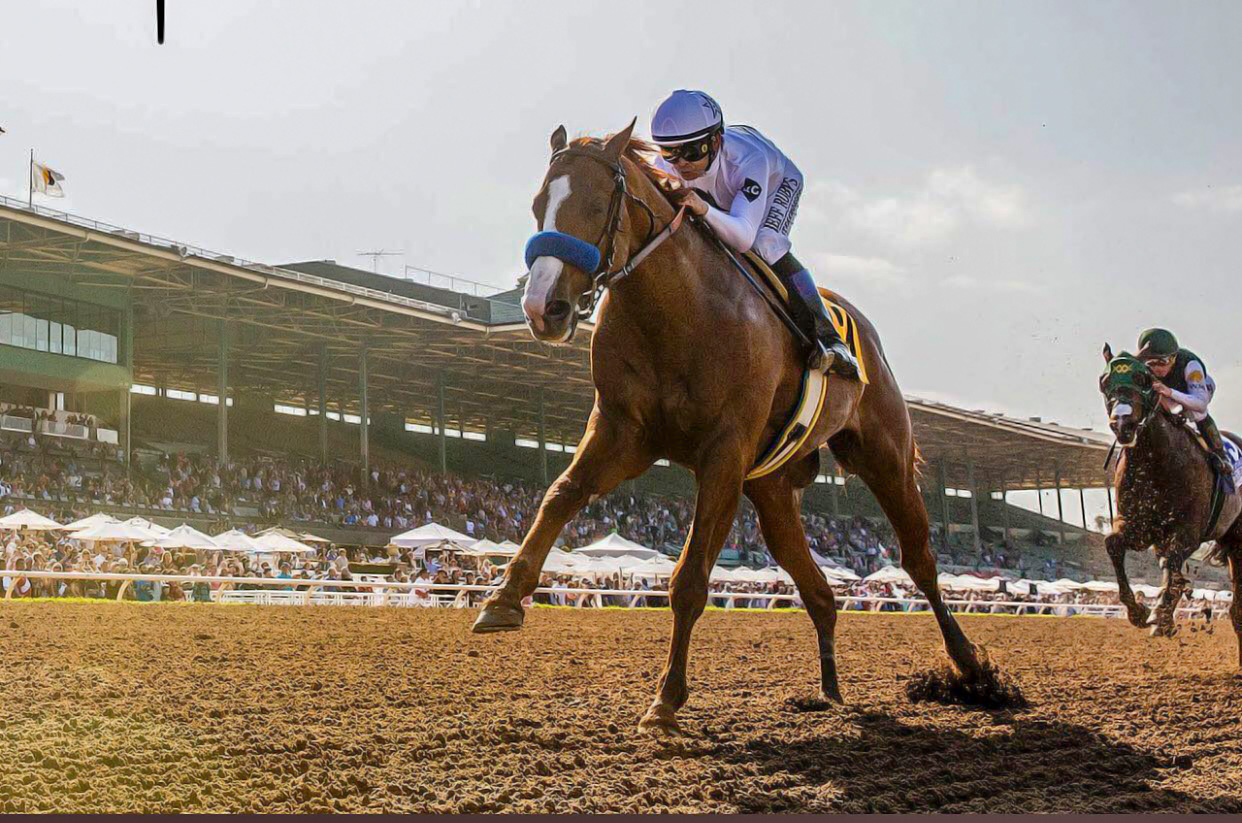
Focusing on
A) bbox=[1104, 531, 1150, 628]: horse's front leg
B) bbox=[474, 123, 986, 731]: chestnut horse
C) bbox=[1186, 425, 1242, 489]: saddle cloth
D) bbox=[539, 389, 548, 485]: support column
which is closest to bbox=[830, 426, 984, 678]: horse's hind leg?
bbox=[474, 123, 986, 731]: chestnut horse

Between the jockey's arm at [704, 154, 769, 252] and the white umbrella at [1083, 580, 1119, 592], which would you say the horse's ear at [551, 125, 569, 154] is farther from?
the white umbrella at [1083, 580, 1119, 592]

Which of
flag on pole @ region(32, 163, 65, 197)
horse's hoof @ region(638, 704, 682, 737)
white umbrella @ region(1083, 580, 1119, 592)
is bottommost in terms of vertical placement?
white umbrella @ region(1083, 580, 1119, 592)

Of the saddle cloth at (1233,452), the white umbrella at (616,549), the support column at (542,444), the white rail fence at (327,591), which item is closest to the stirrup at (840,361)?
the saddle cloth at (1233,452)

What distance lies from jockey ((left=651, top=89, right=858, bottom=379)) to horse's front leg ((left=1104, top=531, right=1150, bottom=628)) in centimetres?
475

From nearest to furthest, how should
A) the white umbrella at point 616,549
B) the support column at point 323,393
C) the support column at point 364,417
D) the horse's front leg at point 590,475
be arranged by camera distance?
the horse's front leg at point 590,475 < the white umbrella at point 616,549 < the support column at point 364,417 < the support column at point 323,393

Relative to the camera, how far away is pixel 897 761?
16.0 feet

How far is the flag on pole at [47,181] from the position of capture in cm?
3142

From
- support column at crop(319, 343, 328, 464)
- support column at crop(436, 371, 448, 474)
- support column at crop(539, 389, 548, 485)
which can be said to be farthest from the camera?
support column at crop(539, 389, 548, 485)

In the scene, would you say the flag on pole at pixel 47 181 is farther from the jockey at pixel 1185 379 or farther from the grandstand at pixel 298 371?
the jockey at pixel 1185 379

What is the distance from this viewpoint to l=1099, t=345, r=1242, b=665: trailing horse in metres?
9.66

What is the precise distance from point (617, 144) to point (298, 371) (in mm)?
41681

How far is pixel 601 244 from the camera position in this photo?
4.97 meters

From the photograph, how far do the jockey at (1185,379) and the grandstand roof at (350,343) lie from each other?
19084 millimetres

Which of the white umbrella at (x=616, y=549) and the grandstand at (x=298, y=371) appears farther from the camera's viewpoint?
the grandstand at (x=298, y=371)
